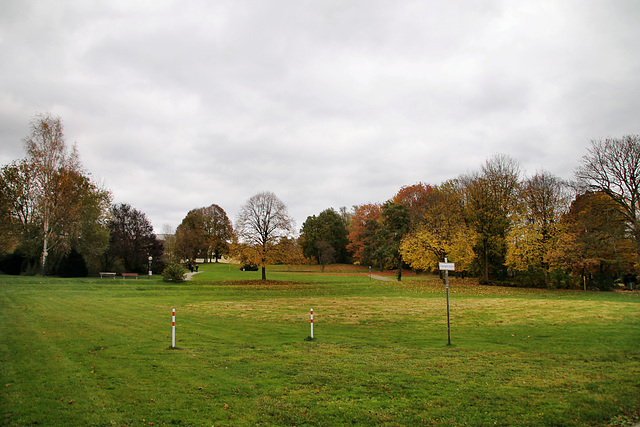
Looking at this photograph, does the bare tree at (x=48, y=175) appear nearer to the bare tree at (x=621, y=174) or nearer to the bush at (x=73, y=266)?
the bush at (x=73, y=266)

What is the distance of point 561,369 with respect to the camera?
868 centimetres

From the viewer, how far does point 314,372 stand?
8297 millimetres

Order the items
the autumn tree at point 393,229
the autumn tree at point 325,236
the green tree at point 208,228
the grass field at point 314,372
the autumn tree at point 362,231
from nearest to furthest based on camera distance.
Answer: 1. the grass field at point 314,372
2. the autumn tree at point 393,229
3. the autumn tree at point 362,231
4. the autumn tree at point 325,236
5. the green tree at point 208,228

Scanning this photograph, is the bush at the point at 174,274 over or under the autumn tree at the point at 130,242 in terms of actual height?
under

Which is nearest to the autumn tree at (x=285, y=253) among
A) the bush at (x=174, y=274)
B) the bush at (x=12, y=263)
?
the bush at (x=174, y=274)

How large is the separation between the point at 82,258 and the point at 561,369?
168ft

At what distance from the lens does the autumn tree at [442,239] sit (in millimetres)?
41031

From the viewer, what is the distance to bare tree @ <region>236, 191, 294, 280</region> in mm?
43500

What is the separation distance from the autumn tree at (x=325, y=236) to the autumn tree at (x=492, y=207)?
43.1 metres

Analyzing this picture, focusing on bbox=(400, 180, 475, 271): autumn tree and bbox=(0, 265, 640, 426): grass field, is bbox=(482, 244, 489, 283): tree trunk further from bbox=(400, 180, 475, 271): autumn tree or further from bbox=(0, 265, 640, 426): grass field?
bbox=(0, 265, 640, 426): grass field

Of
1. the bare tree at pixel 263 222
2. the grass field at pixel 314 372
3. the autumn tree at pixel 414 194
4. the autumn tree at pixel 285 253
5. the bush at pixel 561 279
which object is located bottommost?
the bush at pixel 561 279

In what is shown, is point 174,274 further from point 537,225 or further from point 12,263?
point 537,225

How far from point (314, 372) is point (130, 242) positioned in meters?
54.3

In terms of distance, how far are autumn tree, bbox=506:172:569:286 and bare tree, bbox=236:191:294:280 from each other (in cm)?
2597
